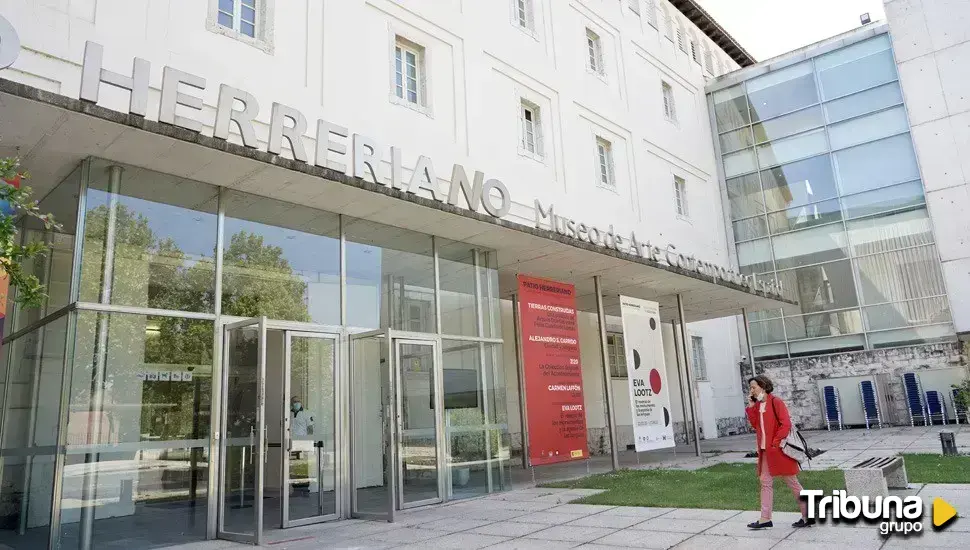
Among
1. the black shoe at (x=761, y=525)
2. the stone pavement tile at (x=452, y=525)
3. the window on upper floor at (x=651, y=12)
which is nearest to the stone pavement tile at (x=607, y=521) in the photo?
the stone pavement tile at (x=452, y=525)

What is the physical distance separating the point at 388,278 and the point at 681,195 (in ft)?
43.3

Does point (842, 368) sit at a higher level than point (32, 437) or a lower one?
higher

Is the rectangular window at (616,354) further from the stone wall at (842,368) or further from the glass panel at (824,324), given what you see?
the glass panel at (824,324)

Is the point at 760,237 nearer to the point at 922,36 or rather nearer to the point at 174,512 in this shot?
the point at 922,36

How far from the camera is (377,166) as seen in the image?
850cm

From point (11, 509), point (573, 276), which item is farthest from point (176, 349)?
point (573, 276)

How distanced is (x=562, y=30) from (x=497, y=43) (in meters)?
3.02

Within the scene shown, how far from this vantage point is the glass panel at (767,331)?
948 inches

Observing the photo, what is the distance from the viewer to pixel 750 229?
81.5 feet

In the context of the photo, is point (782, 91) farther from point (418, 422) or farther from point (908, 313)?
point (418, 422)

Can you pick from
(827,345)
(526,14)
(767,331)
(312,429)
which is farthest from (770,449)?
(767,331)

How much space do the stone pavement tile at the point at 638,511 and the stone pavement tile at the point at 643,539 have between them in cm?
103

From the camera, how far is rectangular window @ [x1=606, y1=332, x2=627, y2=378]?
19.8 meters

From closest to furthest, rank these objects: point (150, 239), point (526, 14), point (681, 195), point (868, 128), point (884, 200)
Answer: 1. point (150, 239)
2. point (526, 14)
3. point (681, 195)
4. point (884, 200)
5. point (868, 128)
